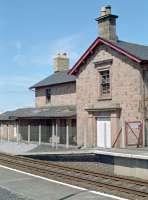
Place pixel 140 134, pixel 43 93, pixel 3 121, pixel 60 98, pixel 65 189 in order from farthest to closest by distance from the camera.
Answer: pixel 3 121
pixel 43 93
pixel 60 98
pixel 140 134
pixel 65 189

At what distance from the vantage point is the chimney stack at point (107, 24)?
2927cm

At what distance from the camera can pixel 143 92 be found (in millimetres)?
25422

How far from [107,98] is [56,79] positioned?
42.8 ft

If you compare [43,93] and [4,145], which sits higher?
[43,93]

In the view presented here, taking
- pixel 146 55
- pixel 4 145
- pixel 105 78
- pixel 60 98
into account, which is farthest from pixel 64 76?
pixel 146 55

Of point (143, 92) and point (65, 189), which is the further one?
point (143, 92)

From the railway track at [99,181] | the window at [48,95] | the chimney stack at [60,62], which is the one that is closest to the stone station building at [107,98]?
the window at [48,95]

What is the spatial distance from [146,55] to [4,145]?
17563mm

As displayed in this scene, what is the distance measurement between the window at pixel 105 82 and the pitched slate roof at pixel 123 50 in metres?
1.92

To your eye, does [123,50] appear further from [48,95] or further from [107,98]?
[48,95]

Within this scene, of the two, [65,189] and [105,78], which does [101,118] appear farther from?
[65,189]

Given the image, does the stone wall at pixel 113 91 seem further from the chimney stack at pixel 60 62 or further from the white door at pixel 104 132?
the chimney stack at pixel 60 62

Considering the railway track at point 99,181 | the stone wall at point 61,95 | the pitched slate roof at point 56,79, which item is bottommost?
the railway track at point 99,181

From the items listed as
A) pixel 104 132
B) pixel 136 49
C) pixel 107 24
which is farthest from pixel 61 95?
pixel 136 49
